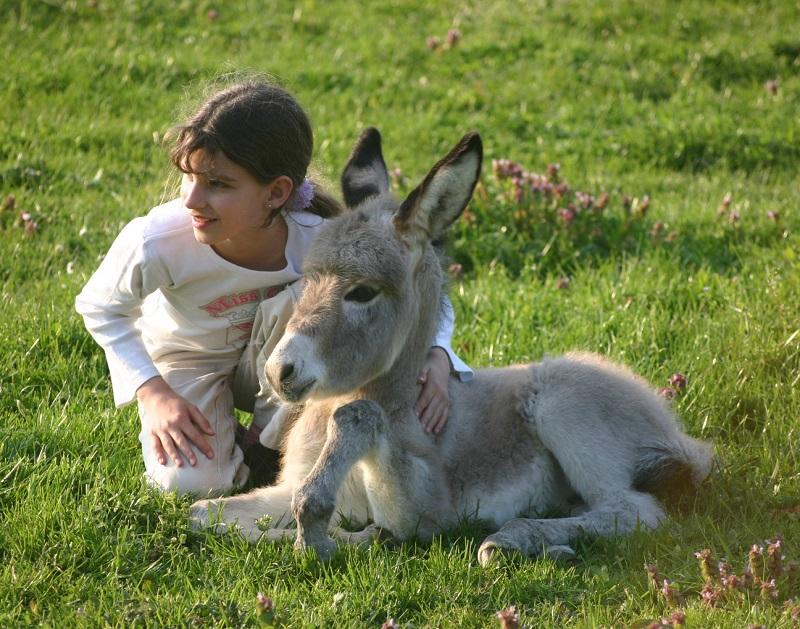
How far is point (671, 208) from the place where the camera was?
8844mm

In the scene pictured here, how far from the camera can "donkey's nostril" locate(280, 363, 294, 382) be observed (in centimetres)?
427

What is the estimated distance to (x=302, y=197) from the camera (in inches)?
219

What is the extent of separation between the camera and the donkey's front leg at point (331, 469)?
14.8 ft

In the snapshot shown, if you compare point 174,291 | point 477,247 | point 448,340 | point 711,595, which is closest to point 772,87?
point 477,247

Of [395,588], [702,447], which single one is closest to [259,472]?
[395,588]

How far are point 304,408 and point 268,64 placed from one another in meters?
6.85

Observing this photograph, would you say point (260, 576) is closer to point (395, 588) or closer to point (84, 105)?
point (395, 588)

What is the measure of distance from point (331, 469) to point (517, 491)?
3.76 ft

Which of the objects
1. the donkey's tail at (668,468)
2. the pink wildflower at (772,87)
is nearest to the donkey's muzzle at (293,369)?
the donkey's tail at (668,468)

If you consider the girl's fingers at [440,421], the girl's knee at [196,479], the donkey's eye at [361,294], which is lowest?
the girl's knee at [196,479]

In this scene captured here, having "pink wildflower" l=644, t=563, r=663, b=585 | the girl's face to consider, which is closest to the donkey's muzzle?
the girl's face

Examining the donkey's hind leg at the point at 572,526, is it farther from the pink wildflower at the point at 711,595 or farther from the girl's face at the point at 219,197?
the girl's face at the point at 219,197

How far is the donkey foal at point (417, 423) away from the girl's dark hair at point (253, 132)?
31cm

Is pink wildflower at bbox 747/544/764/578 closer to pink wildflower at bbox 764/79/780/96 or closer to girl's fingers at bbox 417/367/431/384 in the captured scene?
girl's fingers at bbox 417/367/431/384
